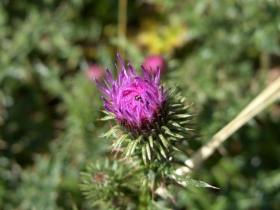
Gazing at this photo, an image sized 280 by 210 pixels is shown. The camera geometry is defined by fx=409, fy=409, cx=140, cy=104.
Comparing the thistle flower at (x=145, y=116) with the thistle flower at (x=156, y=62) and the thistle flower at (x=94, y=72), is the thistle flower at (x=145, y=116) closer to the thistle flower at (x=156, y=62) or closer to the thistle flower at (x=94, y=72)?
the thistle flower at (x=156, y=62)

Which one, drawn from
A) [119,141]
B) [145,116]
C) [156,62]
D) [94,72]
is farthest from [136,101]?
[94,72]

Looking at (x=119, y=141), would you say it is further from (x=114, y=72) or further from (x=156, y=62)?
(x=114, y=72)

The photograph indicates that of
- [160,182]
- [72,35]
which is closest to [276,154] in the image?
[160,182]

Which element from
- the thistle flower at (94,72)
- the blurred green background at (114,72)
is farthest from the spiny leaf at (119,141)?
the thistle flower at (94,72)

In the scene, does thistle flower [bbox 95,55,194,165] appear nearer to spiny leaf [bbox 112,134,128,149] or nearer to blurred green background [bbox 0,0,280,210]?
spiny leaf [bbox 112,134,128,149]

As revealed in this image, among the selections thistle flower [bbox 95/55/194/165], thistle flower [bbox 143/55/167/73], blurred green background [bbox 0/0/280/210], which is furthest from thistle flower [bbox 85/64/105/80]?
thistle flower [bbox 95/55/194/165]

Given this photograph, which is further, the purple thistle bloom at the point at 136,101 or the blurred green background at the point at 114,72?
the blurred green background at the point at 114,72
